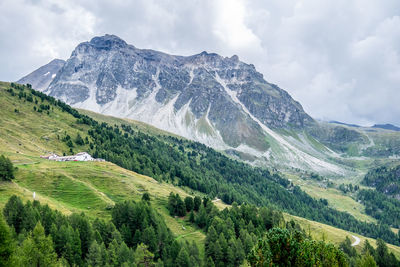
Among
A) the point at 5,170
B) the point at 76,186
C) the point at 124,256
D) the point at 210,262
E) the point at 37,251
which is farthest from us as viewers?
the point at 76,186

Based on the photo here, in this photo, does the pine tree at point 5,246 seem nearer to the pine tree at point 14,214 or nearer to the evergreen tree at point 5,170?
the pine tree at point 14,214

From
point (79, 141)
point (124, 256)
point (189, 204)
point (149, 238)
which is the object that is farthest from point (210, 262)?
point (79, 141)

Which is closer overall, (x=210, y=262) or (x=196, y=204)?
(x=210, y=262)

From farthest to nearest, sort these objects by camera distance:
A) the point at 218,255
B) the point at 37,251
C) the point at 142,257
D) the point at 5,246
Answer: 1. the point at 218,255
2. the point at 142,257
3. the point at 37,251
4. the point at 5,246

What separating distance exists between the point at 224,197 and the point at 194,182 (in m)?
23.3

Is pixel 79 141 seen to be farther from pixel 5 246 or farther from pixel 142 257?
pixel 5 246

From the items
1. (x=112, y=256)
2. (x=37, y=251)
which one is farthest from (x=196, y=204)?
(x=37, y=251)

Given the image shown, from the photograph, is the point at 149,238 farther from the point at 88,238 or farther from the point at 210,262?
the point at 210,262

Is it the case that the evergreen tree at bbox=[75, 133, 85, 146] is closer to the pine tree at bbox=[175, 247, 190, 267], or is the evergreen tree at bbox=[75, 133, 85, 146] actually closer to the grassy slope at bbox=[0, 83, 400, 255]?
the grassy slope at bbox=[0, 83, 400, 255]

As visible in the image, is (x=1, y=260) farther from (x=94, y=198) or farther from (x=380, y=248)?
(x=380, y=248)

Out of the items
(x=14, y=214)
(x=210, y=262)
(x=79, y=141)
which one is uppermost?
(x=79, y=141)

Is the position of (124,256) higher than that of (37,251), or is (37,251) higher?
(37,251)

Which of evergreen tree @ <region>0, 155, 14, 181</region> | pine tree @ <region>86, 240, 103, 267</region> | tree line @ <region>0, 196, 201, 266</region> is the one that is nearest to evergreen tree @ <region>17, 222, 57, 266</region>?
tree line @ <region>0, 196, 201, 266</region>

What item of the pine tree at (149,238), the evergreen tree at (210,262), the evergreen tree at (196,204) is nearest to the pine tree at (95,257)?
the pine tree at (149,238)
